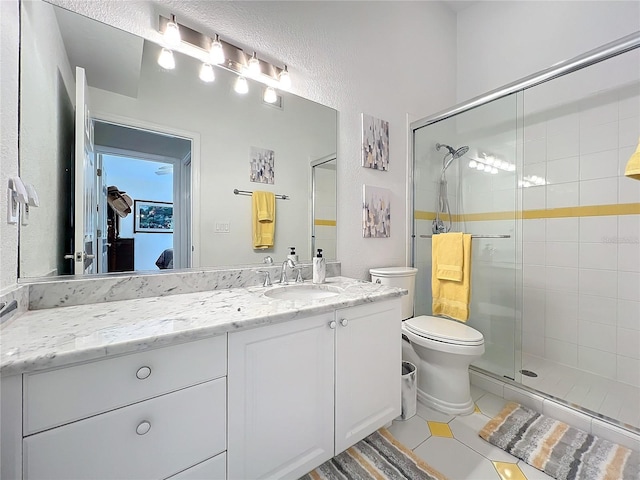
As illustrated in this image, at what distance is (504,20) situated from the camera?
92.6 inches

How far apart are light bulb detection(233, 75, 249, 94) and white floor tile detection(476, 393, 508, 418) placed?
230 centimetres

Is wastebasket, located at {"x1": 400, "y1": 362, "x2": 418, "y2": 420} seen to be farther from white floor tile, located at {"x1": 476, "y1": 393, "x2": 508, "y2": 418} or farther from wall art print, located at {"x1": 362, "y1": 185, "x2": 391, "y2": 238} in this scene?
wall art print, located at {"x1": 362, "y1": 185, "x2": 391, "y2": 238}

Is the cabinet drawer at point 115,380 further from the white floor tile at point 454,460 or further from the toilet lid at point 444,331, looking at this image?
the toilet lid at point 444,331

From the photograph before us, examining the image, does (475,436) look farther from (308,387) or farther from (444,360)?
(308,387)

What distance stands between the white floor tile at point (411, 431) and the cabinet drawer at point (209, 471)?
3.15 feet

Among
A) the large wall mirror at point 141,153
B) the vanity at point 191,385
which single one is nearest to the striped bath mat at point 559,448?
the vanity at point 191,385

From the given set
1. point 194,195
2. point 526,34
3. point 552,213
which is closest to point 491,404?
point 552,213

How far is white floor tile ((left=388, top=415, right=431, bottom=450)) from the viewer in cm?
141

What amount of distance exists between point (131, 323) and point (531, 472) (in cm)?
173

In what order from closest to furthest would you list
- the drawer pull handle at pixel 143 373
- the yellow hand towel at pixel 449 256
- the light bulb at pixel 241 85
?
the drawer pull handle at pixel 143 373 < the light bulb at pixel 241 85 < the yellow hand towel at pixel 449 256

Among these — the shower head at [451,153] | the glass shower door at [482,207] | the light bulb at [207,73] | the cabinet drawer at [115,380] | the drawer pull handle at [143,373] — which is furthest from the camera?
the shower head at [451,153]

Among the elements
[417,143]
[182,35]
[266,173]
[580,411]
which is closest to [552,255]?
[580,411]

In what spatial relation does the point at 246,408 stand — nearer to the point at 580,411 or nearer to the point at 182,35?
the point at 182,35

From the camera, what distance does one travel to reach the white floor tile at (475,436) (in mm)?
1301
